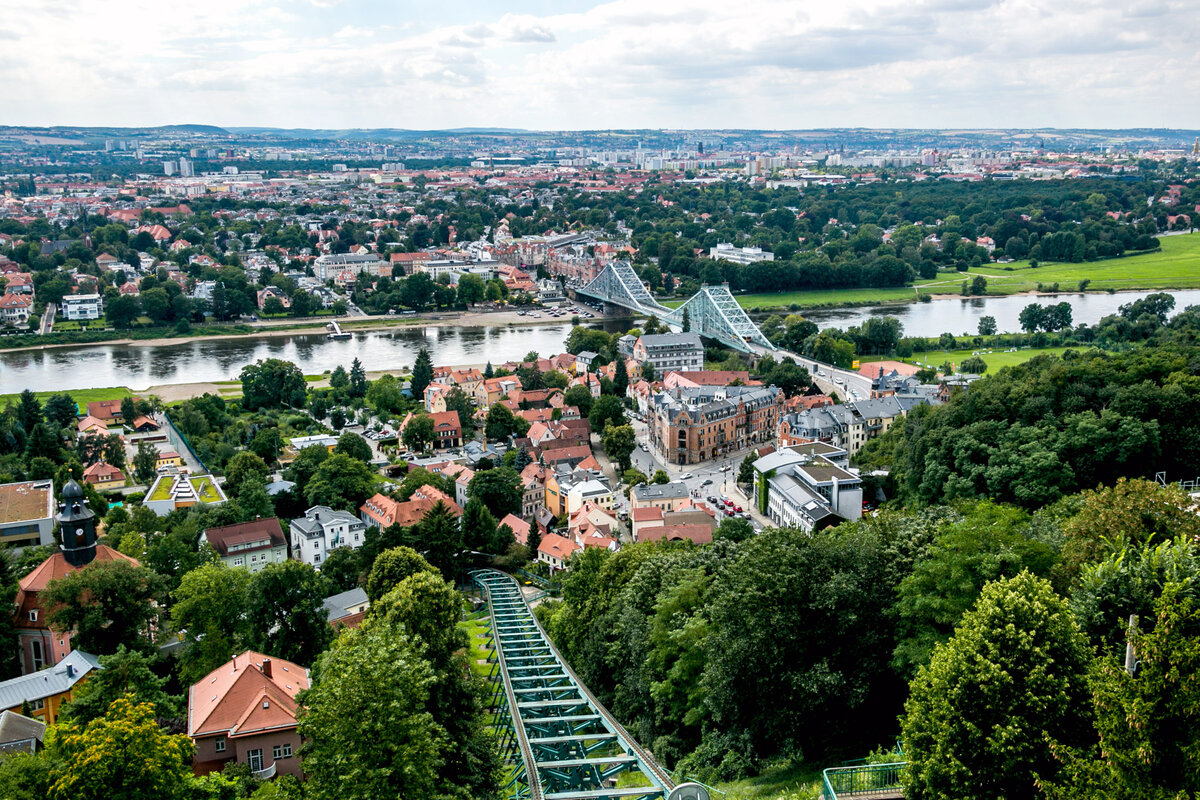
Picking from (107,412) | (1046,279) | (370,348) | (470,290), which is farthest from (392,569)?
(1046,279)

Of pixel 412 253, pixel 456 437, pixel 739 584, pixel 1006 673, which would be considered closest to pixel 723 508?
pixel 456 437

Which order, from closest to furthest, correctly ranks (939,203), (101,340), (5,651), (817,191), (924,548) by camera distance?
(924,548) → (5,651) → (101,340) → (939,203) → (817,191)

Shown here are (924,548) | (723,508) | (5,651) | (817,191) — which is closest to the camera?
(924,548)

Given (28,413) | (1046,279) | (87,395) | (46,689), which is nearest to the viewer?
(46,689)

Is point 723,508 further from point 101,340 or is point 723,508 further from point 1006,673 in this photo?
point 101,340

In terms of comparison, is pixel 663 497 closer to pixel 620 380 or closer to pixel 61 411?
pixel 620 380

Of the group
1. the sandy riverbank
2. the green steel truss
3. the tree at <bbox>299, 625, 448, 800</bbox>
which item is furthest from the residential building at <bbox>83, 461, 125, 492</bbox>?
the sandy riverbank
